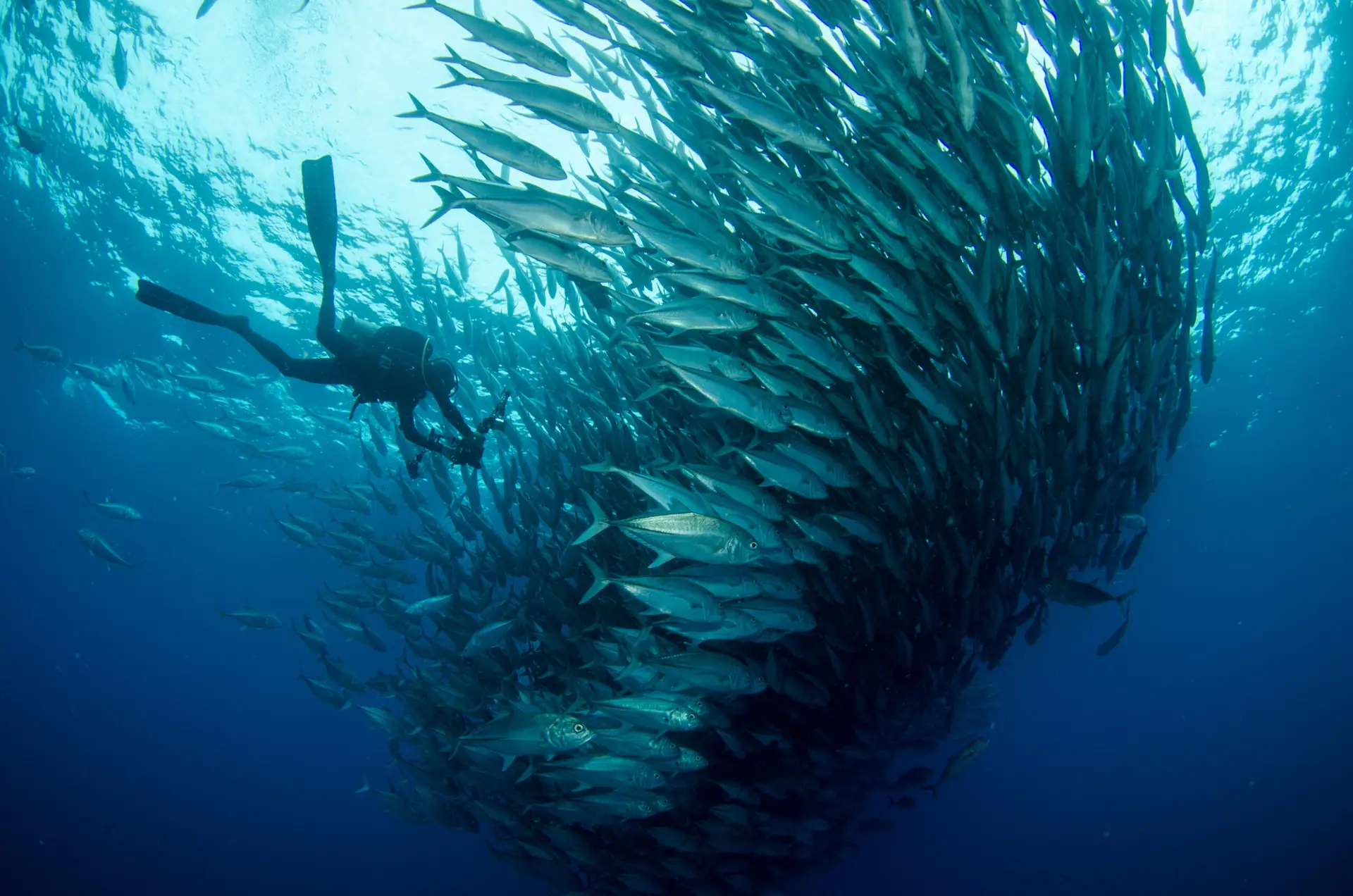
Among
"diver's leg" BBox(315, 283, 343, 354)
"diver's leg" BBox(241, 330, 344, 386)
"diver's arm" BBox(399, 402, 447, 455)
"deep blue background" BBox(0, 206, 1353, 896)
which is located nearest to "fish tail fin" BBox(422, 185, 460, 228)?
"diver's arm" BBox(399, 402, 447, 455)

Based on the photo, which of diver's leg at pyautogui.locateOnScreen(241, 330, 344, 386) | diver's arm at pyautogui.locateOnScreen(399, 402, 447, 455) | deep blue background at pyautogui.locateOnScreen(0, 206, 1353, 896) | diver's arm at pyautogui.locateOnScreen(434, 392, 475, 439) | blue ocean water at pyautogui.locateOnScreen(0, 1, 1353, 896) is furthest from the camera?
deep blue background at pyautogui.locateOnScreen(0, 206, 1353, 896)

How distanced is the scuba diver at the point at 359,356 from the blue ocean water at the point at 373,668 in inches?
500

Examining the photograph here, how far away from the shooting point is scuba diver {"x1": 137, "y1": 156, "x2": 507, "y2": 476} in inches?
265

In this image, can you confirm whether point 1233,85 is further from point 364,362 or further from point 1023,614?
point 364,362

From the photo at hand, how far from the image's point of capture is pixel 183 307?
7.18 m

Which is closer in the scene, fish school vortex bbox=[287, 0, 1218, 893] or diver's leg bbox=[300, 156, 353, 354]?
fish school vortex bbox=[287, 0, 1218, 893]

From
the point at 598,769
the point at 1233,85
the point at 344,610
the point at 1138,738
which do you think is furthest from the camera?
the point at 1138,738

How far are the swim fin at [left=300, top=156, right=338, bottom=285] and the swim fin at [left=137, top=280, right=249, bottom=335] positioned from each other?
1.46m

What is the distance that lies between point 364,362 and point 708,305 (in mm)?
5660

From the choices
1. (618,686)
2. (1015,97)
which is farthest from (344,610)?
(1015,97)

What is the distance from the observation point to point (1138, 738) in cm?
5384

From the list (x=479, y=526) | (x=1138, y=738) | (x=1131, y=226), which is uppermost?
(x=1131, y=226)

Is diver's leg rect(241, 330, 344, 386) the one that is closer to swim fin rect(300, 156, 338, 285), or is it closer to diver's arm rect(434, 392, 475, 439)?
swim fin rect(300, 156, 338, 285)

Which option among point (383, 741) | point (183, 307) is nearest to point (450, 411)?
point (183, 307)
